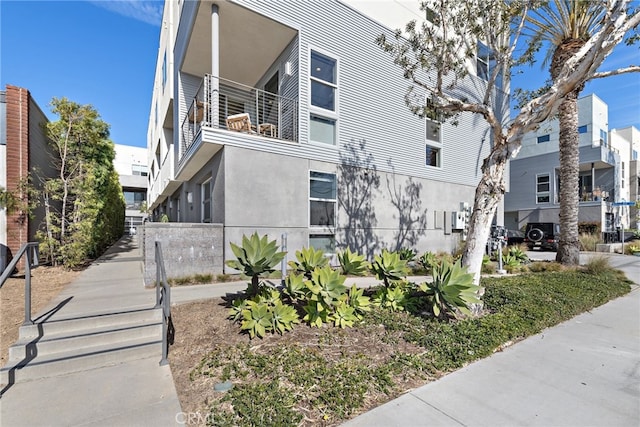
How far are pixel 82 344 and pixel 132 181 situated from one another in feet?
131

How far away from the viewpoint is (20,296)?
5617mm

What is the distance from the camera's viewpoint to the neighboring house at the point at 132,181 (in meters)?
37.2

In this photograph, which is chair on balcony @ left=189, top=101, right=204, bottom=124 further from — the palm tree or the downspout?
the palm tree

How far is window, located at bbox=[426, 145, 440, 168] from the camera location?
12.7 m

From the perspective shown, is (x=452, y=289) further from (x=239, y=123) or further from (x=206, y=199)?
(x=206, y=199)

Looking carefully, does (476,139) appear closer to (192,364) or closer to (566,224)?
(566,224)

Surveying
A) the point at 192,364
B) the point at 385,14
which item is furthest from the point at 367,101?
the point at 192,364

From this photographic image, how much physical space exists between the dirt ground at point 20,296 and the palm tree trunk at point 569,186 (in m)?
13.7

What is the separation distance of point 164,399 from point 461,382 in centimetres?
311

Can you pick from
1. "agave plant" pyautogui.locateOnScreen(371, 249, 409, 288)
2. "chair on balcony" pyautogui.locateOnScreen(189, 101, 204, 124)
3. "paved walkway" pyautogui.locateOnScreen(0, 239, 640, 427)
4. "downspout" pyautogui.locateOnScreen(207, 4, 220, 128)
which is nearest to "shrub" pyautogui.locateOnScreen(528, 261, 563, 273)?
"paved walkway" pyautogui.locateOnScreen(0, 239, 640, 427)

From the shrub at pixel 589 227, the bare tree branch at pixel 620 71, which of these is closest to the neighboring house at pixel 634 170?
the shrub at pixel 589 227

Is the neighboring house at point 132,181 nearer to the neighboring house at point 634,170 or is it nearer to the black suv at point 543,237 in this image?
the black suv at point 543,237

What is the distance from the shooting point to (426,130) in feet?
41.1

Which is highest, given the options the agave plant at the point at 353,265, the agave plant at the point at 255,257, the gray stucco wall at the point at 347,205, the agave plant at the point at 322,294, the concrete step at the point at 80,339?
the gray stucco wall at the point at 347,205
